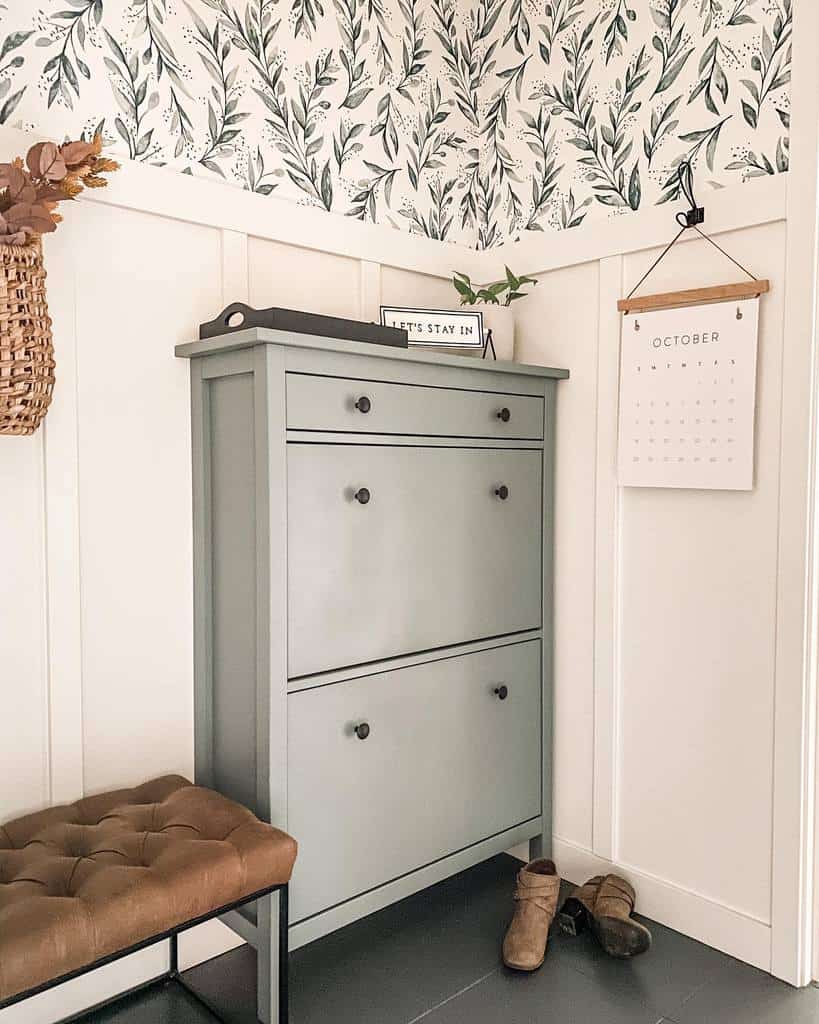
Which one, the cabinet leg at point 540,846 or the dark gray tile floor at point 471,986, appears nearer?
the dark gray tile floor at point 471,986

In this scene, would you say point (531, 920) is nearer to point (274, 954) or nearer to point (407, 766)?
point (407, 766)

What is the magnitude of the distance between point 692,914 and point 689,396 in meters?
1.25

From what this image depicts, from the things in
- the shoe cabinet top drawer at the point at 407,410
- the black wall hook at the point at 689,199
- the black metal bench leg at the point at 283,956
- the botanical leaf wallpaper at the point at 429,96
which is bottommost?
the black metal bench leg at the point at 283,956

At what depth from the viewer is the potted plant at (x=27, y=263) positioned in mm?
1469

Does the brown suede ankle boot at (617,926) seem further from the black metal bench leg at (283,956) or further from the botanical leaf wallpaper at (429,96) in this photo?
the botanical leaf wallpaper at (429,96)

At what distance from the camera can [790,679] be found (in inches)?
75.8

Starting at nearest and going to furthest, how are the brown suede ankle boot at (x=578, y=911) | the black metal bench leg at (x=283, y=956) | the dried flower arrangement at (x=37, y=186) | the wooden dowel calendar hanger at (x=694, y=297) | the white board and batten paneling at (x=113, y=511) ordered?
the dried flower arrangement at (x=37, y=186) < the black metal bench leg at (x=283, y=956) < the white board and batten paneling at (x=113, y=511) < the wooden dowel calendar hanger at (x=694, y=297) < the brown suede ankle boot at (x=578, y=911)

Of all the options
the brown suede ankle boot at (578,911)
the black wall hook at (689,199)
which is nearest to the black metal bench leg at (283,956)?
the brown suede ankle boot at (578,911)

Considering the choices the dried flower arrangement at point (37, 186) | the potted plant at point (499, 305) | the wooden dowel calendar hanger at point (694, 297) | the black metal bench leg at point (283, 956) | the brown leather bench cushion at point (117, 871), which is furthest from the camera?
the potted plant at point (499, 305)

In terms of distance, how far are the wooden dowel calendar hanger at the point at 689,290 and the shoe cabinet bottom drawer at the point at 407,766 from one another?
3.05ft

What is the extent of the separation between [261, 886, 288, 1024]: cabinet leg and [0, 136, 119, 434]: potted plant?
3.24 feet

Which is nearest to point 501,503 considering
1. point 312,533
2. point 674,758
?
point 312,533

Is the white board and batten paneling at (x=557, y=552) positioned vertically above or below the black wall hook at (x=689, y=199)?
below

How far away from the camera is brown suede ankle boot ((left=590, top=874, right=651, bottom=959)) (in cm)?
200
